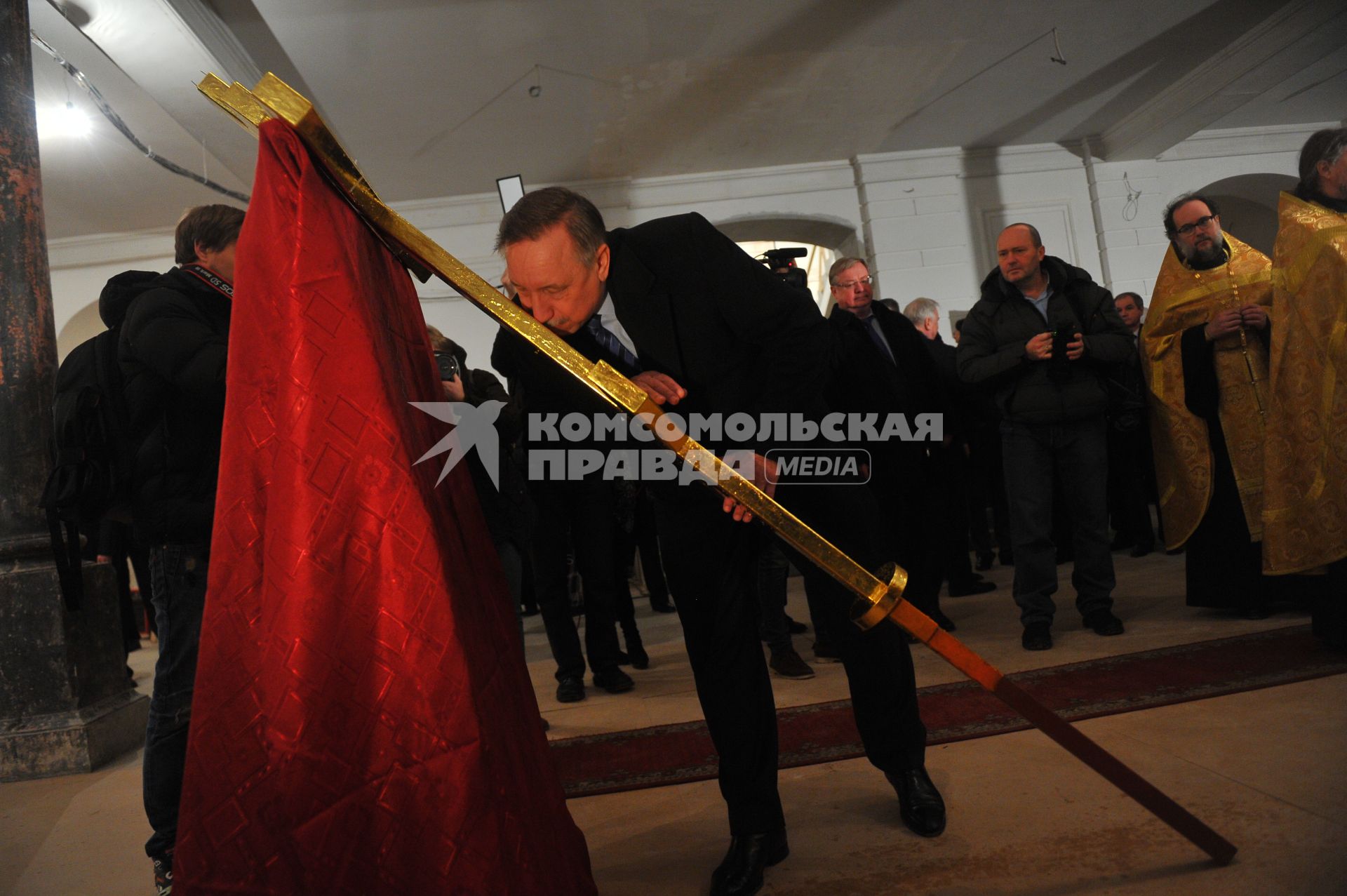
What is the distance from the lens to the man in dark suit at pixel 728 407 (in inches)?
62.8

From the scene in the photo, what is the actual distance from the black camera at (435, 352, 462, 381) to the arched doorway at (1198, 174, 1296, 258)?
9843mm

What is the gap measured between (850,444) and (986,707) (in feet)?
3.39

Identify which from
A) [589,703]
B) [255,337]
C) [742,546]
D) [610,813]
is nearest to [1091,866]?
[742,546]

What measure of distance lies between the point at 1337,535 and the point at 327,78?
6.58 m

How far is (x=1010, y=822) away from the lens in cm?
168

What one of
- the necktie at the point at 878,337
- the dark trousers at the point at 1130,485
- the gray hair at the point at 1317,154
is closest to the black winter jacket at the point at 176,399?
the necktie at the point at 878,337

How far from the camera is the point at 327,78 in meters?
6.42

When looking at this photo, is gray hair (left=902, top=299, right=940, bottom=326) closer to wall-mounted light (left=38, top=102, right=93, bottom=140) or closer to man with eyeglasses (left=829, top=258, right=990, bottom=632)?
man with eyeglasses (left=829, top=258, right=990, bottom=632)

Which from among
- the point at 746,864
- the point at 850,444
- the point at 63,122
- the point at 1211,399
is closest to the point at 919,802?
the point at 746,864

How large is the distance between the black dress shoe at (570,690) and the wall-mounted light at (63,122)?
20.0 feet

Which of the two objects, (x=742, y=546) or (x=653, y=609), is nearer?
(x=742, y=546)

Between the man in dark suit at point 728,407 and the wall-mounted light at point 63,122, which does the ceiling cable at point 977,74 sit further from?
the wall-mounted light at point 63,122

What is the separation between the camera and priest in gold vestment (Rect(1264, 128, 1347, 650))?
2.69 m

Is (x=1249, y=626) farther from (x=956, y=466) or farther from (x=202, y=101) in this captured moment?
(x=202, y=101)
